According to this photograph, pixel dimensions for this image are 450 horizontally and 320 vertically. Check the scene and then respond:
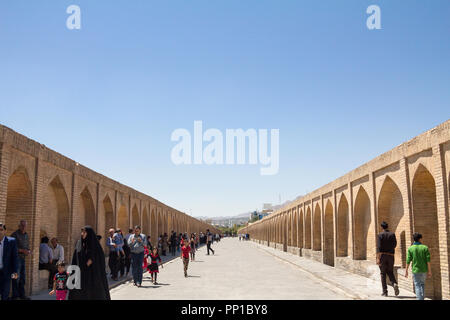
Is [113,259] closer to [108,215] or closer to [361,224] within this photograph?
[108,215]

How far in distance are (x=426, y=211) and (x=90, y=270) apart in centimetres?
821

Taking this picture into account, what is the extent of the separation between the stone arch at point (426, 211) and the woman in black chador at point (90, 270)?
7.78m

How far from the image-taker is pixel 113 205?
762 inches

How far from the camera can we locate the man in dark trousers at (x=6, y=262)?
8.55 meters

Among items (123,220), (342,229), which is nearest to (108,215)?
(123,220)

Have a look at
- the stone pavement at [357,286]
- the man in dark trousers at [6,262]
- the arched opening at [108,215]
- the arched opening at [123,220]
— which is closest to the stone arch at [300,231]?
the arched opening at [123,220]

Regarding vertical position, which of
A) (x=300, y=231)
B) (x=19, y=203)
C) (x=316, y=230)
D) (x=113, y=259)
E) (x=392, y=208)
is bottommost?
(x=113, y=259)

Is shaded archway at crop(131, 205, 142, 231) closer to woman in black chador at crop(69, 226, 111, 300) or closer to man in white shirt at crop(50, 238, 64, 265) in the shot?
man in white shirt at crop(50, 238, 64, 265)

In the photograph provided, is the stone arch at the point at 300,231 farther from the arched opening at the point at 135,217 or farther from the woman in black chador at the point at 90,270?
the woman in black chador at the point at 90,270

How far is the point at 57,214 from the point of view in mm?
14258

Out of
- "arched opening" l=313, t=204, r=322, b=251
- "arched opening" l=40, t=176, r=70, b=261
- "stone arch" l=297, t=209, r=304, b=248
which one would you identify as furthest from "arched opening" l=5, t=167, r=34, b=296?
"stone arch" l=297, t=209, r=304, b=248

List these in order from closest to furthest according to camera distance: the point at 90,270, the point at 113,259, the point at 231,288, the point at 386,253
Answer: the point at 90,270, the point at 386,253, the point at 231,288, the point at 113,259
